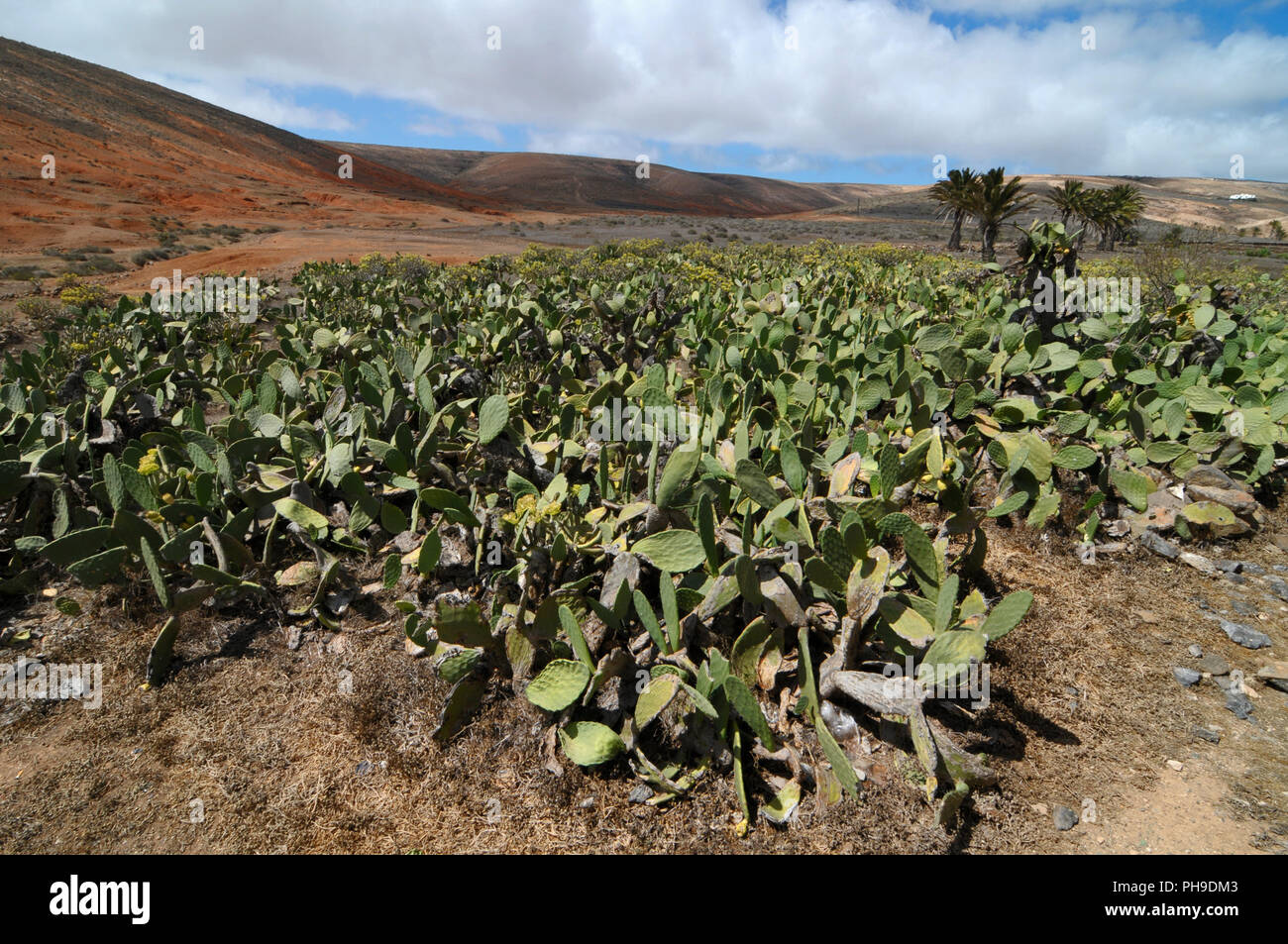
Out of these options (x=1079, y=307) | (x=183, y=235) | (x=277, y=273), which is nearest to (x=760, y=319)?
(x=1079, y=307)

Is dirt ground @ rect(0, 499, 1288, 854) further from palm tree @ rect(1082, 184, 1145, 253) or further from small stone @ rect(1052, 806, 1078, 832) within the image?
palm tree @ rect(1082, 184, 1145, 253)

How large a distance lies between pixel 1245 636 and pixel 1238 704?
51cm

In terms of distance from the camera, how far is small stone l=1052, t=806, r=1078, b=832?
6.81 feet

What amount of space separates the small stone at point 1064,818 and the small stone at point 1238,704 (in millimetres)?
1003

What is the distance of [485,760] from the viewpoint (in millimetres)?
2373

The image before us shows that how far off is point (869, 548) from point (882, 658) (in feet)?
1.41

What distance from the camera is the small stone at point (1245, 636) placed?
9.35ft

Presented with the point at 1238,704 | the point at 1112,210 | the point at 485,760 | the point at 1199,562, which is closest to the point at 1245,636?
the point at 1238,704

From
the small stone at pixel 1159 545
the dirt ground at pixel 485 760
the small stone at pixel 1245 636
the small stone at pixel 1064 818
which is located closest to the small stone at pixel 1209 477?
the small stone at pixel 1159 545

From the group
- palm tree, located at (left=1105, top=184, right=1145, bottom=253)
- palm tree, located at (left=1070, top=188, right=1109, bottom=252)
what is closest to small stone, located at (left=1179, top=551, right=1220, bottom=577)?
palm tree, located at (left=1105, top=184, right=1145, bottom=253)

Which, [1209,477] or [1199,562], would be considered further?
[1209,477]

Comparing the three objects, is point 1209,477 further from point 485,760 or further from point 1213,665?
point 485,760

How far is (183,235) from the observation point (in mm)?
24766
